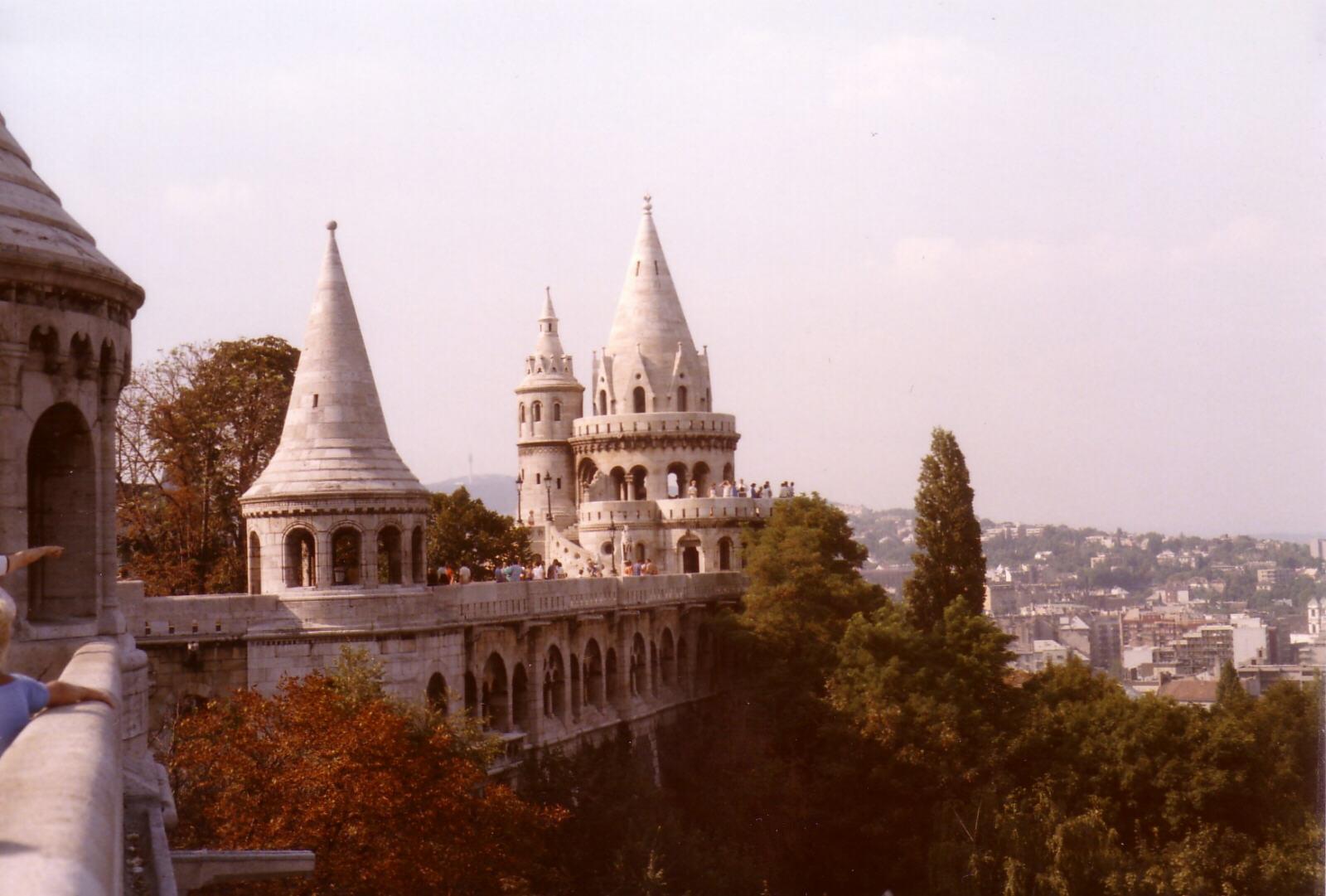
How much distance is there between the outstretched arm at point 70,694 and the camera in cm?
744

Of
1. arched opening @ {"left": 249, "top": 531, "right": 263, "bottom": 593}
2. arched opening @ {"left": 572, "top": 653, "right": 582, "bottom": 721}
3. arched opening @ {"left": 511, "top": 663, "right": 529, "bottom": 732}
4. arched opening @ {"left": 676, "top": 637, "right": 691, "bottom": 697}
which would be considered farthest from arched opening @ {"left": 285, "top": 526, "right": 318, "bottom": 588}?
arched opening @ {"left": 676, "top": 637, "right": 691, "bottom": 697}

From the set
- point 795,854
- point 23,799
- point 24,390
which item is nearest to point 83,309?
point 24,390

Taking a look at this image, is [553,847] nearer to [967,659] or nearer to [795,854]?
[795,854]

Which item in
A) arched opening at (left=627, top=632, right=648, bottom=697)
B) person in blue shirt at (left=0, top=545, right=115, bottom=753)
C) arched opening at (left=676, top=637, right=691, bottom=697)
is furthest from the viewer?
arched opening at (left=676, top=637, right=691, bottom=697)

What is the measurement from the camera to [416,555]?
32.9 meters

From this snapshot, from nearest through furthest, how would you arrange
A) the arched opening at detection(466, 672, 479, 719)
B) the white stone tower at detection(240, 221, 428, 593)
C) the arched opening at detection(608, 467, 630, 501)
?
1. the white stone tower at detection(240, 221, 428, 593)
2. the arched opening at detection(466, 672, 479, 719)
3. the arched opening at detection(608, 467, 630, 501)

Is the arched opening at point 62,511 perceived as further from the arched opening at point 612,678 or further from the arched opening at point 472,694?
the arched opening at point 612,678

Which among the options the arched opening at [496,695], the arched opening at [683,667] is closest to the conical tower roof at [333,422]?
the arched opening at [496,695]

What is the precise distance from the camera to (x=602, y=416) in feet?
207

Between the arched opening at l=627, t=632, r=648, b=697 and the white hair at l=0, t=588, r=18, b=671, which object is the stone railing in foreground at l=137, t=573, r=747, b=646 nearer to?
the arched opening at l=627, t=632, r=648, b=697

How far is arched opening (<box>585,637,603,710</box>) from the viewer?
4372 cm

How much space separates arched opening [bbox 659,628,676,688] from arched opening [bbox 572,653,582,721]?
7492 mm

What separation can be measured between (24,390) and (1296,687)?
5100cm

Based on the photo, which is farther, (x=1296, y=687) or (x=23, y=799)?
(x=1296, y=687)
